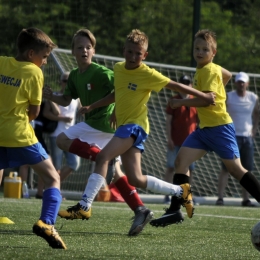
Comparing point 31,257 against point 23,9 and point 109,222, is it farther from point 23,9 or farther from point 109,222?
point 23,9

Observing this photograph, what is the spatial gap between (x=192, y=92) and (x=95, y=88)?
1333 mm

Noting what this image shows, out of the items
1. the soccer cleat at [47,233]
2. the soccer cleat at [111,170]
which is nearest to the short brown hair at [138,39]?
the soccer cleat at [111,170]

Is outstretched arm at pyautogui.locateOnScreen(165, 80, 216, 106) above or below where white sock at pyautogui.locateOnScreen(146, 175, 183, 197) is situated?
above

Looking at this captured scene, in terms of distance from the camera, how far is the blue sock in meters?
5.62

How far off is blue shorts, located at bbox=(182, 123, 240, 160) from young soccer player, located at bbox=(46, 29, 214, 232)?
46 centimetres

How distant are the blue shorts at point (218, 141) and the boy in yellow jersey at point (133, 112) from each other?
0.46 metres

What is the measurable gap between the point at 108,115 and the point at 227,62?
12877 mm

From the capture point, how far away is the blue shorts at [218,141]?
7504mm

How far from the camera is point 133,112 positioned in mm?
7043

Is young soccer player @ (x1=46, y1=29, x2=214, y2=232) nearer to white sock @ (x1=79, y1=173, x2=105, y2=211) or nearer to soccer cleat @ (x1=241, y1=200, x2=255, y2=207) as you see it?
white sock @ (x1=79, y1=173, x2=105, y2=211)

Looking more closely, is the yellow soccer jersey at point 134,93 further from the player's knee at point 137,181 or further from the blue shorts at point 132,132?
the player's knee at point 137,181

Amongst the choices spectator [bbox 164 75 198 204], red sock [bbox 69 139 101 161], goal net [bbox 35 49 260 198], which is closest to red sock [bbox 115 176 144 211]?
red sock [bbox 69 139 101 161]

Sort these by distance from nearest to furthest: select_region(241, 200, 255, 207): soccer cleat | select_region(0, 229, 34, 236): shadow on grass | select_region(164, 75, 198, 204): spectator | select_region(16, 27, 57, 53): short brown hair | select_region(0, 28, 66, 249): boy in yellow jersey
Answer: select_region(0, 28, 66, 249): boy in yellow jersey → select_region(16, 27, 57, 53): short brown hair → select_region(0, 229, 34, 236): shadow on grass → select_region(164, 75, 198, 204): spectator → select_region(241, 200, 255, 207): soccer cleat

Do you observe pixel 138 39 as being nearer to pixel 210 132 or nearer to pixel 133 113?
pixel 133 113
